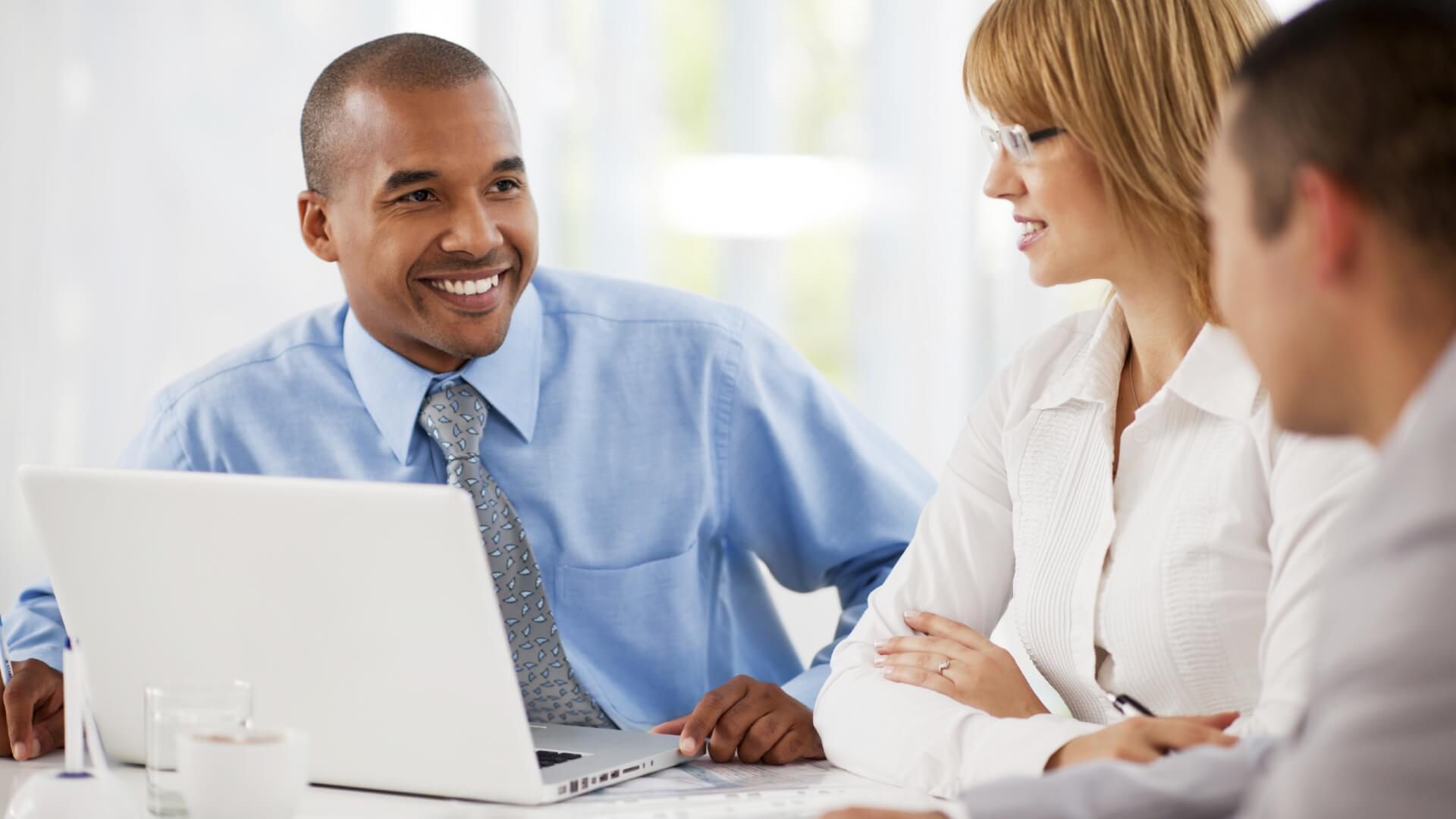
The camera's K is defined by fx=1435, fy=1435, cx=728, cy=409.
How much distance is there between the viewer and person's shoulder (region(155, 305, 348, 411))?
1950mm

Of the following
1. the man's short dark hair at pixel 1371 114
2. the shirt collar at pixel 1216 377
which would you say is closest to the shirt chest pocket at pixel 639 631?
the shirt collar at pixel 1216 377

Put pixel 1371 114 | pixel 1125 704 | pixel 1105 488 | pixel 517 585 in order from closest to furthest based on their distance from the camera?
1. pixel 1371 114
2. pixel 1125 704
3. pixel 1105 488
4. pixel 517 585

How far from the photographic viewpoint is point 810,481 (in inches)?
77.7

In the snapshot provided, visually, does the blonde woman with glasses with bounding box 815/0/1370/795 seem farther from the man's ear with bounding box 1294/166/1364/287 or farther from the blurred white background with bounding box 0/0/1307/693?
the blurred white background with bounding box 0/0/1307/693

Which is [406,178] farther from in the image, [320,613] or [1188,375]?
[1188,375]

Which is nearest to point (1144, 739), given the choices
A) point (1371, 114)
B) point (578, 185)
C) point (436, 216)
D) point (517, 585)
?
point (1371, 114)

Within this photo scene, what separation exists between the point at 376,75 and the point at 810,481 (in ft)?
2.62

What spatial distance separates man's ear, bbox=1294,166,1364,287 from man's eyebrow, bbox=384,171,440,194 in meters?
1.31

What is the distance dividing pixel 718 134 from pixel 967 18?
1.93 feet

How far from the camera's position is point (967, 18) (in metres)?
3.03

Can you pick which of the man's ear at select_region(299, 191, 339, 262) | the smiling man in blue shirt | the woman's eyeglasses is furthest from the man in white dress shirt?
the man's ear at select_region(299, 191, 339, 262)

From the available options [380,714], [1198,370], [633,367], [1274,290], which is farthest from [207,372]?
[1274,290]

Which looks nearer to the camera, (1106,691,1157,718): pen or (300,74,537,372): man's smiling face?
(1106,691,1157,718): pen

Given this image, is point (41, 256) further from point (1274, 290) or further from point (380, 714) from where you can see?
point (1274, 290)
